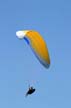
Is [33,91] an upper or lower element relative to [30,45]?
lower

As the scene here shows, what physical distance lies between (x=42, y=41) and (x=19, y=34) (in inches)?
144

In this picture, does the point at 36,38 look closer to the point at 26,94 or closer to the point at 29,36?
the point at 29,36

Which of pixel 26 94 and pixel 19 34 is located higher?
pixel 19 34

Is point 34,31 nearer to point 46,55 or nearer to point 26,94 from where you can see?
point 46,55

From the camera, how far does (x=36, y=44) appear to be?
73375 millimetres

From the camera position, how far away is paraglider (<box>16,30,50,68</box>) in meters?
Answer: 72.9

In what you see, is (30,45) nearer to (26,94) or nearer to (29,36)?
(29,36)

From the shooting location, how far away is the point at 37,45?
240 ft

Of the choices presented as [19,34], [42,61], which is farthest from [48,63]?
[19,34]

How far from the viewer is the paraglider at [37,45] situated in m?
72.9

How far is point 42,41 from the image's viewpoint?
73.1m

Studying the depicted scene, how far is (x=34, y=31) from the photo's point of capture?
243 feet

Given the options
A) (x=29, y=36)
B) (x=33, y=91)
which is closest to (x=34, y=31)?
(x=29, y=36)

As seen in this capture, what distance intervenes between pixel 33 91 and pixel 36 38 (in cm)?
647
